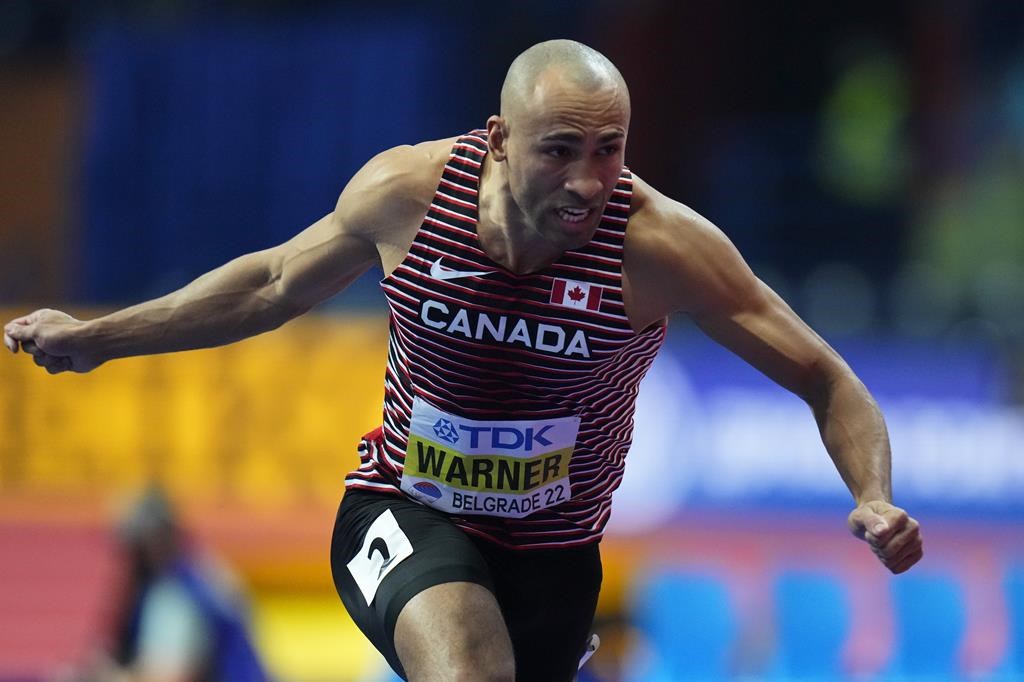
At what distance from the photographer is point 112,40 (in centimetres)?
1294

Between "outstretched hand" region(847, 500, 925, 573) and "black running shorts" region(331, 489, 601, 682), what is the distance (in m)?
0.94

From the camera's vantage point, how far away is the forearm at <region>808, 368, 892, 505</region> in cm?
414

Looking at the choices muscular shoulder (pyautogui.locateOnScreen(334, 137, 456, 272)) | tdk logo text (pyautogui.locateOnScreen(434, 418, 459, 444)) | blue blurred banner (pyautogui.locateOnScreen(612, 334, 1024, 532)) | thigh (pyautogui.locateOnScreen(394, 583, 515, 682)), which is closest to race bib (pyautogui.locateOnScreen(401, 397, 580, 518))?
tdk logo text (pyautogui.locateOnScreen(434, 418, 459, 444))

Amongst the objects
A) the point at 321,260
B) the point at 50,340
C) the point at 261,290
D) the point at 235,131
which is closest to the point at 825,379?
the point at 321,260

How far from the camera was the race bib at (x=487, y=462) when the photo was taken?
4.24 meters

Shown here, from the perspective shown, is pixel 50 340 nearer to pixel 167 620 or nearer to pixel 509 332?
pixel 509 332

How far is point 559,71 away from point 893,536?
1331 mm

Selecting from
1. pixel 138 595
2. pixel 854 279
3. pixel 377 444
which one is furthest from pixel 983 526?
pixel 377 444

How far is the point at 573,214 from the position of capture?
157 inches

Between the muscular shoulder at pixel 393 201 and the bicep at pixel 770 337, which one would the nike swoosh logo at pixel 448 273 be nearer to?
the muscular shoulder at pixel 393 201

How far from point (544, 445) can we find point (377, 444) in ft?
1.73

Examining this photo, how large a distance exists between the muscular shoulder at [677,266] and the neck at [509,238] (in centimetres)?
20

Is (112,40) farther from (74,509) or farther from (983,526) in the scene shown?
(983,526)

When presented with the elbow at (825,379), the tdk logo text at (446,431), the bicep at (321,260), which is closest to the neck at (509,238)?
the bicep at (321,260)
